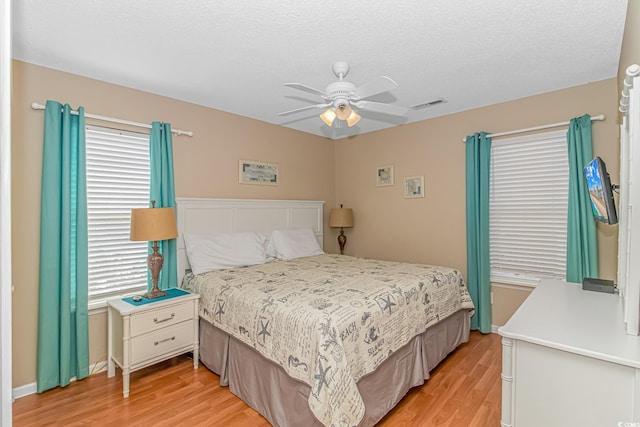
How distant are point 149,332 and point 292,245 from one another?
1824 mm

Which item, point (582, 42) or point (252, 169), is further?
point (252, 169)

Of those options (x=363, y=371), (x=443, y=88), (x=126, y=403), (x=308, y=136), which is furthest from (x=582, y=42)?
(x=126, y=403)

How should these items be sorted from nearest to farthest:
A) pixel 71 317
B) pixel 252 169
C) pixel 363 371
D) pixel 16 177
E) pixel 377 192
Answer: pixel 363 371 < pixel 16 177 < pixel 71 317 < pixel 252 169 < pixel 377 192

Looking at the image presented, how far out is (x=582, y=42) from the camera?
7.24ft

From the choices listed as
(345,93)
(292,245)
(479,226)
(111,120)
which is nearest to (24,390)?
(111,120)

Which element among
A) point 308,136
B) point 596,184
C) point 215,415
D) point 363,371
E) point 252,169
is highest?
point 308,136

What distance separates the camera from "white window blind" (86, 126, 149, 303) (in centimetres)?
271

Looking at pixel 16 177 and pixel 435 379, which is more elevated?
pixel 16 177

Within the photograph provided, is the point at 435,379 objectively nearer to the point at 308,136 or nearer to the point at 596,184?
the point at 596,184

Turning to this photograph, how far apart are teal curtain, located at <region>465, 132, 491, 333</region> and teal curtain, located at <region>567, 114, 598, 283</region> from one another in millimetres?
717

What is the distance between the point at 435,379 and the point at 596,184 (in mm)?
1825

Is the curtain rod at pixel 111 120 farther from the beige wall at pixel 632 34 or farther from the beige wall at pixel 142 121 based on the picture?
the beige wall at pixel 632 34

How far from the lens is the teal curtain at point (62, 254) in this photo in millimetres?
2395

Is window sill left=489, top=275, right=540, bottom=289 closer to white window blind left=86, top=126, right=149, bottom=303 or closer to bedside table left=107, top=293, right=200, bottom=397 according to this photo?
bedside table left=107, top=293, right=200, bottom=397
